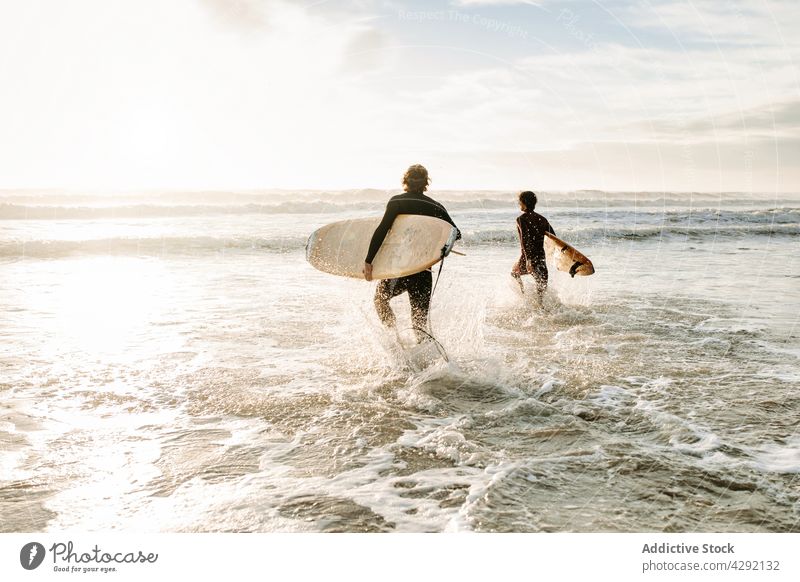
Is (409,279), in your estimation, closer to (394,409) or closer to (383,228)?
(383,228)

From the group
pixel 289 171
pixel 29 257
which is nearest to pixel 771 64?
pixel 289 171

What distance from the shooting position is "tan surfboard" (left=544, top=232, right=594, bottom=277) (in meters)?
8.92

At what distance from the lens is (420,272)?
577 cm

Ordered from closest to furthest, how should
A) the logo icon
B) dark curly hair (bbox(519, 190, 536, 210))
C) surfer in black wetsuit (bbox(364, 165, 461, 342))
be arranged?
the logo icon
surfer in black wetsuit (bbox(364, 165, 461, 342))
dark curly hair (bbox(519, 190, 536, 210))

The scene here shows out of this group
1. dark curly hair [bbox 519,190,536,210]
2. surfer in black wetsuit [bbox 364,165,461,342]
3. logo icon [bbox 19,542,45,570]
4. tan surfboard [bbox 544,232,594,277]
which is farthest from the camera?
tan surfboard [bbox 544,232,594,277]

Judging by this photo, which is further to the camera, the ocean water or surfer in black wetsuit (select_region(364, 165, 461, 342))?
surfer in black wetsuit (select_region(364, 165, 461, 342))

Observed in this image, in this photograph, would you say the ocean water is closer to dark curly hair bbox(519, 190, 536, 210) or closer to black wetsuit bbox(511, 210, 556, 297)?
black wetsuit bbox(511, 210, 556, 297)

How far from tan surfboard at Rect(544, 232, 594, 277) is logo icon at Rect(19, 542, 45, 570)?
7260 mm

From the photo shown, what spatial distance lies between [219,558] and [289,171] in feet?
21.8

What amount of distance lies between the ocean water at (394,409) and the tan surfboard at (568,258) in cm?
57

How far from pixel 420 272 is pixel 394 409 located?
66.1 inches

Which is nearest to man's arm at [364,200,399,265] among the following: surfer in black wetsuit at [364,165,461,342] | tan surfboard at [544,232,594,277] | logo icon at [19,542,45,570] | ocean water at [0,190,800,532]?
surfer in black wetsuit at [364,165,461,342]

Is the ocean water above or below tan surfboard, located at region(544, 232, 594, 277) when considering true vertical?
below

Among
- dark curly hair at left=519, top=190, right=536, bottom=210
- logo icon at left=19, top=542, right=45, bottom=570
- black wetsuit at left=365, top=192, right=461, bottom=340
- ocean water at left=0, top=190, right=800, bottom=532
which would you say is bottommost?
logo icon at left=19, top=542, right=45, bottom=570
